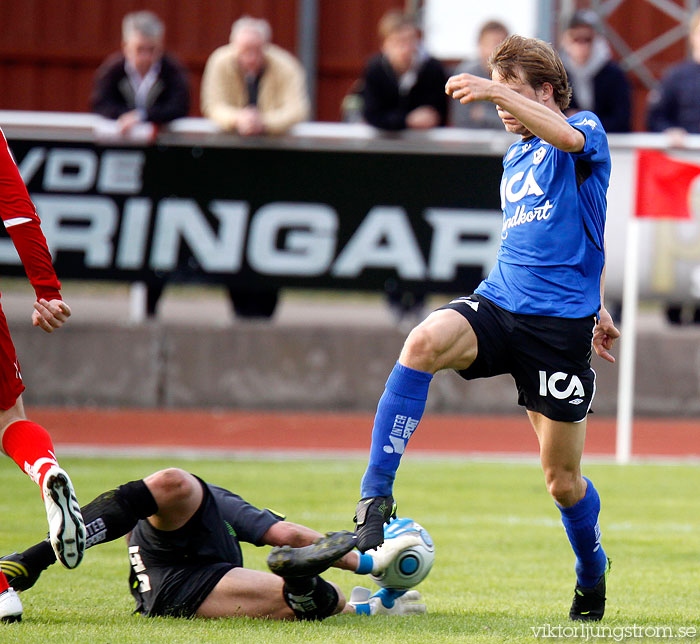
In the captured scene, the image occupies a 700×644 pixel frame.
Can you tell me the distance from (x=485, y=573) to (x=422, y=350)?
2116mm

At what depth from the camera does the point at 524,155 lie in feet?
17.3

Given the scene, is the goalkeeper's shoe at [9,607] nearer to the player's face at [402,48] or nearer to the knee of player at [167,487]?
the knee of player at [167,487]

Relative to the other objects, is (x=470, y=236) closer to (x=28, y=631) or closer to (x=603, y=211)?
(x=603, y=211)

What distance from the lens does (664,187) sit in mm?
10539

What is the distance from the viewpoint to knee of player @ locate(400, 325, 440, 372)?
16.3 feet

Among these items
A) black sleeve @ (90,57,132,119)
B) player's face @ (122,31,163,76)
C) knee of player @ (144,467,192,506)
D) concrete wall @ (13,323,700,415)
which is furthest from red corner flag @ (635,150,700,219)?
knee of player @ (144,467,192,506)

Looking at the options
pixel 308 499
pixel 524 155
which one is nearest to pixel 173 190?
pixel 308 499

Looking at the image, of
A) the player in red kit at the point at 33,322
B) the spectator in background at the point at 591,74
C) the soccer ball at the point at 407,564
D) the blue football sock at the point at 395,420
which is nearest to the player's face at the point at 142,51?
the spectator in background at the point at 591,74

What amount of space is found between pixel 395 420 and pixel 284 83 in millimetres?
7618

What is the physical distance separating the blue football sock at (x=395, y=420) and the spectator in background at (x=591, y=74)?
24.9ft

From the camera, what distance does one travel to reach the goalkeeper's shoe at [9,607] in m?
4.90

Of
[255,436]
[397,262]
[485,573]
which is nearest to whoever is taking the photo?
[485,573]

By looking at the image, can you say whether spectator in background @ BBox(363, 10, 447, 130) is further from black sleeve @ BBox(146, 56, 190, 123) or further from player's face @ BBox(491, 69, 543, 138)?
player's face @ BBox(491, 69, 543, 138)

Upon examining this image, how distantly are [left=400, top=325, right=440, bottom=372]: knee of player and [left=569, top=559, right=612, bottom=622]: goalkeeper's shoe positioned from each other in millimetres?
1238
